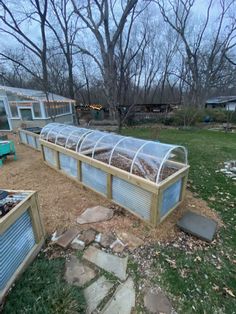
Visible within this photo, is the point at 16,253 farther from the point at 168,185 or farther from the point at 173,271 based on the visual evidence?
the point at 168,185

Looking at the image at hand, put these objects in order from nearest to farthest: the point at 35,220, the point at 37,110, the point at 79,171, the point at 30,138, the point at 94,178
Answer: the point at 35,220
the point at 94,178
the point at 79,171
the point at 30,138
the point at 37,110

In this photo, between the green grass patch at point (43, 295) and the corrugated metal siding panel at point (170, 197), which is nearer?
the green grass patch at point (43, 295)

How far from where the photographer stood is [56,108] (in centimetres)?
1239

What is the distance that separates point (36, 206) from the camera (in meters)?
2.35

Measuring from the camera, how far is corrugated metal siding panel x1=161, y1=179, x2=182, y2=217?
2.96 meters

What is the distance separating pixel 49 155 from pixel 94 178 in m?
2.32

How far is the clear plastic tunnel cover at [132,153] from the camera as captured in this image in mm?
2929

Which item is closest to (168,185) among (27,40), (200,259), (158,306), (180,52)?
(200,259)

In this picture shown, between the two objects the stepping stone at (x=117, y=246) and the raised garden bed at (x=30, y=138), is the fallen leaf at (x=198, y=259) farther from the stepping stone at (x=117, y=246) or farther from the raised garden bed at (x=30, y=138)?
the raised garden bed at (x=30, y=138)

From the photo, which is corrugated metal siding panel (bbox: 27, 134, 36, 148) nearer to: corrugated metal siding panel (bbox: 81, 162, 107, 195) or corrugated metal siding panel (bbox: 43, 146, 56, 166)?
corrugated metal siding panel (bbox: 43, 146, 56, 166)

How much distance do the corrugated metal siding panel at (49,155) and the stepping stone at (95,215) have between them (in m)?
2.49

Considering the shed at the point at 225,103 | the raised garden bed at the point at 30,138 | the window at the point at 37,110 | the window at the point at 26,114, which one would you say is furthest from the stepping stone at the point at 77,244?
the shed at the point at 225,103

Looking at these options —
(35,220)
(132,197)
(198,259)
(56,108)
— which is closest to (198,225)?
(198,259)

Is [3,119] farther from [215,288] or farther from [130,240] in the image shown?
[215,288]
